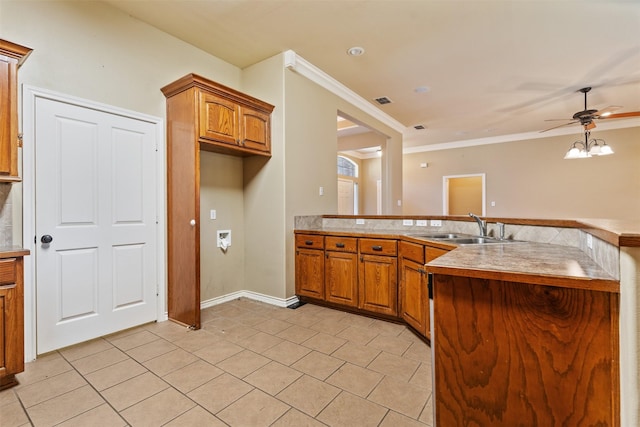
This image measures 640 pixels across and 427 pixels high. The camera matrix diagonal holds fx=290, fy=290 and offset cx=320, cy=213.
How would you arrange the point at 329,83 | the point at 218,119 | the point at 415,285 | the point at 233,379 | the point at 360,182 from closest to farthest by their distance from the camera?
the point at 233,379 < the point at 415,285 < the point at 218,119 < the point at 329,83 < the point at 360,182

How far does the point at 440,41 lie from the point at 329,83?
1481 mm

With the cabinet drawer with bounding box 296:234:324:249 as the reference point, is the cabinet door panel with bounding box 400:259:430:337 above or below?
below

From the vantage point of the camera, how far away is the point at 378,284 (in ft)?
9.68

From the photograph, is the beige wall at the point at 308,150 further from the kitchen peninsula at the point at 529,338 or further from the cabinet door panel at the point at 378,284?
the kitchen peninsula at the point at 529,338

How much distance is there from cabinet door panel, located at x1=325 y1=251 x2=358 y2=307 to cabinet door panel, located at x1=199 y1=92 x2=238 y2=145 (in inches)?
65.5

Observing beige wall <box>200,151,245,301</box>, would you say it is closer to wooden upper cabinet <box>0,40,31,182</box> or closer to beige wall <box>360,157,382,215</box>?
wooden upper cabinet <box>0,40,31,182</box>

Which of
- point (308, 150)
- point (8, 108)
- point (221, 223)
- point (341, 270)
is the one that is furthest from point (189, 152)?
point (341, 270)

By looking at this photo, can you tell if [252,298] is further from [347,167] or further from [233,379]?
[347,167]

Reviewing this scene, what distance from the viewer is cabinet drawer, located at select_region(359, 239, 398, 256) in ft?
9.41

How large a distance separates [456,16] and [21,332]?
4.17 metres

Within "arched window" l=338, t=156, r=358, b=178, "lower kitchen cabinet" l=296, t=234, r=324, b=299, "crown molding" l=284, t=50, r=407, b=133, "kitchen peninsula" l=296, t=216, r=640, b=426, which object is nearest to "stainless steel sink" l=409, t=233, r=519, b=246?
"kitchen peninsula" l=296, t=216, r=640, b=426

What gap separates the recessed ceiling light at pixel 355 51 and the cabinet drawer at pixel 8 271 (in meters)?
3.46

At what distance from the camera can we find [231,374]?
6.52ft

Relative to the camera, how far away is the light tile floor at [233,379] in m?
1.58
